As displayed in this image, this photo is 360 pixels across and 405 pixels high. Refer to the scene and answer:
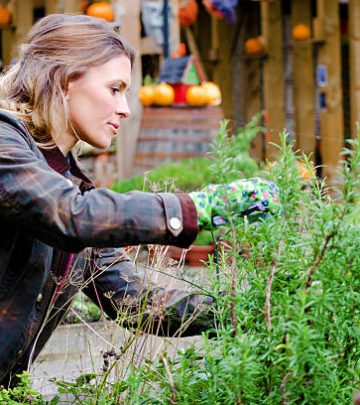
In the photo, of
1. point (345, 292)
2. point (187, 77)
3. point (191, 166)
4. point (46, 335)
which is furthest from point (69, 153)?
point (187, 77)

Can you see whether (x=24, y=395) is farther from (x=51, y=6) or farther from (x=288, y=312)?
(x=51, y=6)

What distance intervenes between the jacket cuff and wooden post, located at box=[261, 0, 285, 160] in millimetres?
7994

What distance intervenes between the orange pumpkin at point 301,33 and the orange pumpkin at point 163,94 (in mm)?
2690

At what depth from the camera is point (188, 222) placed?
1.49m

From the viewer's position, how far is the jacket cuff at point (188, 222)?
4.90ft

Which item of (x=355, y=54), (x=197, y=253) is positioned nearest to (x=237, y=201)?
(x=197, y=253)

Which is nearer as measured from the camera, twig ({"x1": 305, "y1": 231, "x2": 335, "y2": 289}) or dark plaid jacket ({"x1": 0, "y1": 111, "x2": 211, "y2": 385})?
twig ({"x1": 305, "y1": 231, "x2": 335, "y2": 289})

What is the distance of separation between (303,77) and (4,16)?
3233 mm

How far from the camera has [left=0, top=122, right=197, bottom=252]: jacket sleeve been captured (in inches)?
57.7

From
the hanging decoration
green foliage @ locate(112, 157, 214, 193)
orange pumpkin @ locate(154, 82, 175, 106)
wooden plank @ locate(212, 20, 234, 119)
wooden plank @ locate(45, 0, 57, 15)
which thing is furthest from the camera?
wooden plank @ locate(212, 20, 234, 119)

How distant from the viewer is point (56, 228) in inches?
57.7

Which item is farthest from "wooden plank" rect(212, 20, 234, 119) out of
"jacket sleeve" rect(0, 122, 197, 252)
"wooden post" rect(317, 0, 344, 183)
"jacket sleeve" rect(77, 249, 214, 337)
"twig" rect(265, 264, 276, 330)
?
"twig" rect(265, 264, 276, 330)

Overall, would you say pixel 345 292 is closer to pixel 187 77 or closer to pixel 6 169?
pixel 6 169

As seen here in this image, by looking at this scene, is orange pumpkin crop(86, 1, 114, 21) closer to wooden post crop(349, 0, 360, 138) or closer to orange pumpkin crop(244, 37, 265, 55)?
wooden post crop(349, 0, 360, 138)
